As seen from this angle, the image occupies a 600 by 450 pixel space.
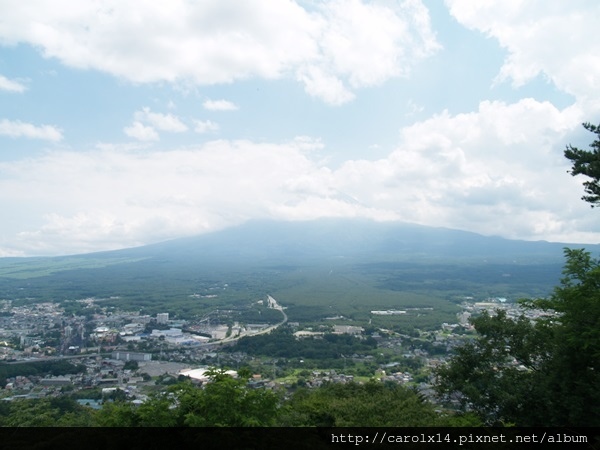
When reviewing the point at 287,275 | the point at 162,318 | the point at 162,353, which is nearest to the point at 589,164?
the point at 162,353

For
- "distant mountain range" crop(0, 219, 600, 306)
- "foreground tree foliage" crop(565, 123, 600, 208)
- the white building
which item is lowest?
the white building

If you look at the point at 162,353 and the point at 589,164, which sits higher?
the point at 589,164

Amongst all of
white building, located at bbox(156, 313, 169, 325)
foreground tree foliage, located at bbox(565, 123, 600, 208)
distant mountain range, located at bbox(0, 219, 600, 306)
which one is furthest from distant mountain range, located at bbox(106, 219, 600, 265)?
foreground tree foliage, located at bbox(565, 123, 600, 208)

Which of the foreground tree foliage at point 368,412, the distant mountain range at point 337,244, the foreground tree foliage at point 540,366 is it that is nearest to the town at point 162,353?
the foreground tree foliage at point 540,366

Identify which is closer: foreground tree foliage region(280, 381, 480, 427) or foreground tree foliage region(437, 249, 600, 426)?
foreground tree foliage region(280, 381, 480, 427)

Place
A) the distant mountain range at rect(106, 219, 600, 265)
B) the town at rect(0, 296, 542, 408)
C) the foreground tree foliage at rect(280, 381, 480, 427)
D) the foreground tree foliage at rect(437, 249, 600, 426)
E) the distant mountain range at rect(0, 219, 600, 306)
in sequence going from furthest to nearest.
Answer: the distant mountain range at rect(106, 219, 600, 265) < the distant mountain range at rect(0, 219, 600, 306) < the town at rect(0, 296, 542, 408) < the foreground tree foliage at rect(437, 249, 600, 426) < the foreground tree foliage at rect(280, 381, 480, 427)

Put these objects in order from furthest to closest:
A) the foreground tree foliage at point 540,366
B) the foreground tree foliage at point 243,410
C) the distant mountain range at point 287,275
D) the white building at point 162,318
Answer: the distant mountain range at point 287,275 → the white building at point 162,318 → the foreground tree foliage at point 540,366 → the foreground tree foliage at point 243,410

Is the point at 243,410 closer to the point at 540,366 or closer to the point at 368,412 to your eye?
the point at 368,412

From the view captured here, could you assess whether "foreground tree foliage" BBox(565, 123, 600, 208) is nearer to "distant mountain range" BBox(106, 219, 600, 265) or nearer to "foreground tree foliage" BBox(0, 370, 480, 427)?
"foreground tree foliage" BBox(0, 370, 480, 427)

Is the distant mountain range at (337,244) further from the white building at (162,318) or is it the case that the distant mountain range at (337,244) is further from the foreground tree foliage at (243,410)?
the foreground tree foliage at (243,410)
